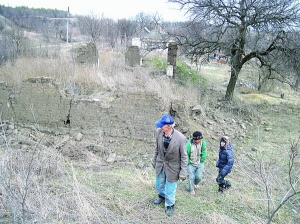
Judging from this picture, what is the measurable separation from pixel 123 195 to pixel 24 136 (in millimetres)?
3826

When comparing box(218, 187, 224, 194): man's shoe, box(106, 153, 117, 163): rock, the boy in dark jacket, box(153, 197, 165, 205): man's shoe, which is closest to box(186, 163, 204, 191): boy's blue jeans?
the boy in dark jacket

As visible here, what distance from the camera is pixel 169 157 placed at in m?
4.27

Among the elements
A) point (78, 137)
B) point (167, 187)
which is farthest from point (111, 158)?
point (167, 187)

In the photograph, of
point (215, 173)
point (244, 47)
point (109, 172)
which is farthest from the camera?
point (244, 47)

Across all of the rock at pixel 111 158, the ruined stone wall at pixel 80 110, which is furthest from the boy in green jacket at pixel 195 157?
the ruined stone wall at pixel 80 110

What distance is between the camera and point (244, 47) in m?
13.0

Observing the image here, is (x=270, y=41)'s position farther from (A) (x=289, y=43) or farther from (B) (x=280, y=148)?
(B) (x=280, y=148)

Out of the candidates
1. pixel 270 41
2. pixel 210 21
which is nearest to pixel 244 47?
pixel 270 41

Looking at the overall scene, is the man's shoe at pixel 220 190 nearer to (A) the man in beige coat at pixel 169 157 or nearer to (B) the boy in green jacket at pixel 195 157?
(B) the boy in green jacket at pixel 195 157

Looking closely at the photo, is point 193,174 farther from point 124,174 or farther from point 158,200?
point 124,174

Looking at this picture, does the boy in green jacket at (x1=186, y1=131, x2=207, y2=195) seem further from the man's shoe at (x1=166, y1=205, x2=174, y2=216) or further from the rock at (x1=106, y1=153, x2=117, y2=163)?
the rock at (x1=106, y1=153, x2=117, y2=163)

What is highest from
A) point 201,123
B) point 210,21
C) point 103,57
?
point 210,21

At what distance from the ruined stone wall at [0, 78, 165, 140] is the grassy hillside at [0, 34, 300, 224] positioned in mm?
270

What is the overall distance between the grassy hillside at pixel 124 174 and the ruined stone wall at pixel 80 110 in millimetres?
270
